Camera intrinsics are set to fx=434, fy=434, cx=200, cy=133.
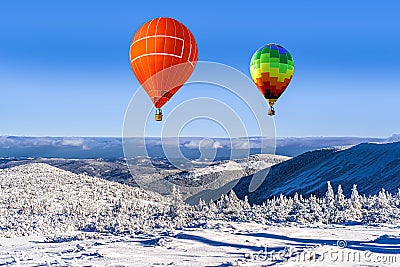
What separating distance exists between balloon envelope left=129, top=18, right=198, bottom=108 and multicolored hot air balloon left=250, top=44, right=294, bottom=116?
54.7ft

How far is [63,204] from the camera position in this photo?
7719cm

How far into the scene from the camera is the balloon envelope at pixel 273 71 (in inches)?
2005

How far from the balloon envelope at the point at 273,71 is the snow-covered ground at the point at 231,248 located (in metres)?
24.4

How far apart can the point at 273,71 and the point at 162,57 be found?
20085 mm

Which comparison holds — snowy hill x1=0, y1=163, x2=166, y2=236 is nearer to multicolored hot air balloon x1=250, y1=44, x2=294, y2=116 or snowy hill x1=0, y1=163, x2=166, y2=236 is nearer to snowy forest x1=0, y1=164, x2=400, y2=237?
snowy forest x1=0, y1=164, x2=400, y2=237

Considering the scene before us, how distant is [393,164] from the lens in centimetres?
8181

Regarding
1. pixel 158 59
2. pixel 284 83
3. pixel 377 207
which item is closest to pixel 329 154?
pixel 284 83

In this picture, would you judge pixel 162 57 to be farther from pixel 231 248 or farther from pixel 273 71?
pixel 273 71

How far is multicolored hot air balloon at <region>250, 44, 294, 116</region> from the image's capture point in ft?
167

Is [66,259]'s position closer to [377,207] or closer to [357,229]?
[357,229]

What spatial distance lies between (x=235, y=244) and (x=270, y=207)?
1291 centimetres

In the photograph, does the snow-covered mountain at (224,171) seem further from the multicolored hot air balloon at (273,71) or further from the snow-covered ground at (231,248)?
the snow-covered ground at (231,248)

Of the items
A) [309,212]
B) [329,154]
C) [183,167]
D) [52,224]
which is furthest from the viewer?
[183,167]

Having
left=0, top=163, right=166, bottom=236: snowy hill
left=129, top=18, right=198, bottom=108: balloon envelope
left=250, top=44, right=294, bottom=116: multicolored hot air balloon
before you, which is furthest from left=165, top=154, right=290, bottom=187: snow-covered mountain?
left=129, top=18, right=198, bottom=108: balloon envelope
